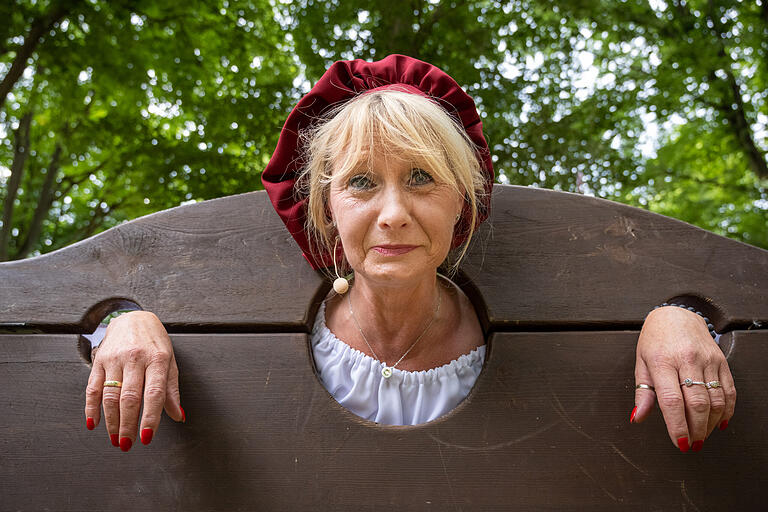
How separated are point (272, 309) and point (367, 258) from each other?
276 mm

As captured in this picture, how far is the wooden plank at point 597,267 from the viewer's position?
1.23 meters

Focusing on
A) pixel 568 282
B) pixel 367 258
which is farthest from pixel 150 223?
pixel 568 282

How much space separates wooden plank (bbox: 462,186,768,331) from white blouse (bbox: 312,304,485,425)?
197 millimetres

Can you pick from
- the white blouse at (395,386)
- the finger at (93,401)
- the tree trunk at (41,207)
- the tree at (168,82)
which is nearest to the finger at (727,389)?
the white blouse at (395,386)

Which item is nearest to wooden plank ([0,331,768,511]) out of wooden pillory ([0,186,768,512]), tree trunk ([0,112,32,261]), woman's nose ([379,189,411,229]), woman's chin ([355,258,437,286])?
wooden pillory ([0,186,768,512])

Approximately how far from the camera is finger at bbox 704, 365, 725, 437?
3.41 ft

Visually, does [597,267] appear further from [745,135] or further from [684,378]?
[745,135]

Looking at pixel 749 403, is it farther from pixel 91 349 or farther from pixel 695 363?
pixel 91 349

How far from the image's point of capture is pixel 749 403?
1172 millimetres

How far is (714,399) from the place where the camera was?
104 centimetres

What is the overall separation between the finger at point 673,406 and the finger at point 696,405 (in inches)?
0.5

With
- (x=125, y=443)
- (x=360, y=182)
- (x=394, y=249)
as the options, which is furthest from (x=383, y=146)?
(x=125, y=443)

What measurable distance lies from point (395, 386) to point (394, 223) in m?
0.47

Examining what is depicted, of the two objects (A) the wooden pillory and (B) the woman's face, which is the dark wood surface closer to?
(A) the wooden pillory
